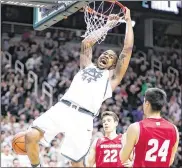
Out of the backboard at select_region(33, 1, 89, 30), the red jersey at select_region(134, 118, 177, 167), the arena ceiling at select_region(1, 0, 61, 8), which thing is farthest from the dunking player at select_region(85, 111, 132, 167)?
the red jersey at select_region(134, 118, 177, 167)

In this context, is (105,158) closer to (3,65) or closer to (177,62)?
(3,65)

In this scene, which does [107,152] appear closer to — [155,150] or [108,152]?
[108,152]

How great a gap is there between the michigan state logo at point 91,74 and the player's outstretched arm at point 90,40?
170 millimetres

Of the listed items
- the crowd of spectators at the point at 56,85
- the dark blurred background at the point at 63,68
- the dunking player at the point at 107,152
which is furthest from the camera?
the dark blurred background at the point at 63,68

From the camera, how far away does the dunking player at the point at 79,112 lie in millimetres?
7094

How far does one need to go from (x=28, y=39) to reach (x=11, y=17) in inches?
85.1

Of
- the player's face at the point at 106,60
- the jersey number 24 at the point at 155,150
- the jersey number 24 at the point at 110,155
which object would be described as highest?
the player's face at the point at 106,60

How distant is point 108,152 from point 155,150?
11.5ft

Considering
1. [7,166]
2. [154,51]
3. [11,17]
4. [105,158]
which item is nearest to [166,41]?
[154,51]

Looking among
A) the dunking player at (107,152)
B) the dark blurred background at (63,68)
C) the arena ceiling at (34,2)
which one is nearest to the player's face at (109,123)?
the dunking player at (107,152)

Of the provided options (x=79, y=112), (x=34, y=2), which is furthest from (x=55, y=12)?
(x=79, y=112)

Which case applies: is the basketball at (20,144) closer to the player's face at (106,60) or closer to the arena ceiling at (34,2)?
the player's face at (106,60)

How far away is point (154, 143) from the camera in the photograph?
20.1 feet

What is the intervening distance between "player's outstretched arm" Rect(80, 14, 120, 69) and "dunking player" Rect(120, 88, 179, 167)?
62.7 inches
